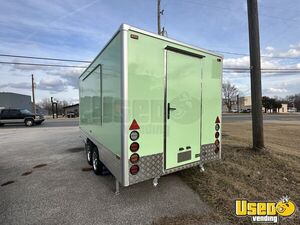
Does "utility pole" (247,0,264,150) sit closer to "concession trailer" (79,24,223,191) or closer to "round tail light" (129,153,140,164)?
"concession trailer" (79,24,223,191)

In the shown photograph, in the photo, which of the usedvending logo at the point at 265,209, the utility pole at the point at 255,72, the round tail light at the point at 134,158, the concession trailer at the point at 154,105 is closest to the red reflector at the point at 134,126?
the concession trailer at the point at 154,105

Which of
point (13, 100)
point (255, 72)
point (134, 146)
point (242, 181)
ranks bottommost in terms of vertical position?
point (242, 181)

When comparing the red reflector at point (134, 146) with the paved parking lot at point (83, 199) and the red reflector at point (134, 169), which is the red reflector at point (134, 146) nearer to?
the red reflector at point (134, 169)

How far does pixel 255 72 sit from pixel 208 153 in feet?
10.7

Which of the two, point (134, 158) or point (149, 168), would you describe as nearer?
point (134, 158)

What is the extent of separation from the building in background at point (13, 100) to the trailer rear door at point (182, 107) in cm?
6555

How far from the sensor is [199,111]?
361cm

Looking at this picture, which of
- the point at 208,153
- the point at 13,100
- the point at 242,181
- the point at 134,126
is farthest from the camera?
the point at 13,100

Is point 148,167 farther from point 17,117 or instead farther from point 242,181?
point 17,117

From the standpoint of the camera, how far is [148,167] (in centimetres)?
291

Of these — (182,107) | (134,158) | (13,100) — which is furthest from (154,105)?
(13,100)

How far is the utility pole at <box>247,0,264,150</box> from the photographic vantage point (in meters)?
5.27

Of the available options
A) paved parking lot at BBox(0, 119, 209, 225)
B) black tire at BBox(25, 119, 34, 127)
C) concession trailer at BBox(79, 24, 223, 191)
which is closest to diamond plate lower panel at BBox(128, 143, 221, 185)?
concession trailer at BBox(79, 24, 223, 191)

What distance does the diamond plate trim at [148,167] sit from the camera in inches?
110
